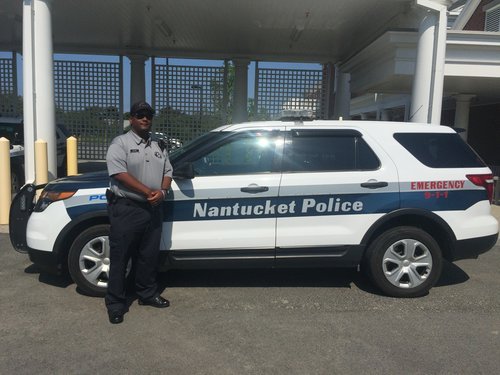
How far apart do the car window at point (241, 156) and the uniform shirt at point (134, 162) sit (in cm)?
55

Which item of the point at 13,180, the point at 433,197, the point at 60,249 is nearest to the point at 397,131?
the point at 433,197

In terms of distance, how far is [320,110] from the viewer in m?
15.4

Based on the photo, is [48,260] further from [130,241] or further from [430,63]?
[430,63]

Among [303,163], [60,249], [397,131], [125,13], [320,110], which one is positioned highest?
[125,13]

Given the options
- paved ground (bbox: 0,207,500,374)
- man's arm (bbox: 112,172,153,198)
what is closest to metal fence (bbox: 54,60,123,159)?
paved ground (bbox: 0,207,500,374)

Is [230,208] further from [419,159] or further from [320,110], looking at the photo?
[320,110]

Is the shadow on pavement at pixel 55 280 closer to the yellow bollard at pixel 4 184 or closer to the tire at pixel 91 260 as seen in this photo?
the tire at pixel 91 260

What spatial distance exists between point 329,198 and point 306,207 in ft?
0.80

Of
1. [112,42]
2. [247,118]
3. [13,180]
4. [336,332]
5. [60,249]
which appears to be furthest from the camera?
[247,118]

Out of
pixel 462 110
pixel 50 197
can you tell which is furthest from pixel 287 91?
pixel 50 197

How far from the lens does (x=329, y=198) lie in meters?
4.49

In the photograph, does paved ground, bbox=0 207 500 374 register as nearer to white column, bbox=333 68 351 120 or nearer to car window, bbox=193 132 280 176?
car window, bbox=193 132 280 176

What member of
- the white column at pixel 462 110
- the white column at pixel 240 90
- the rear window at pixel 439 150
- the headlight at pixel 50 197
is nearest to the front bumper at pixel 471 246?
the rear window at pixel 439 150

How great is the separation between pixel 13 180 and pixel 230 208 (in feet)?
24.6
